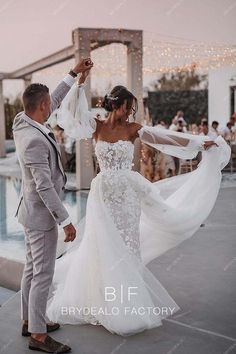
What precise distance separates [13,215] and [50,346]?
472 centimetres

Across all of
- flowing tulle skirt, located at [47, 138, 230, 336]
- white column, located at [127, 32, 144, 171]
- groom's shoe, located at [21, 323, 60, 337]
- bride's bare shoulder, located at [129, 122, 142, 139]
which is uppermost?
white column, located at [127, 32, 144, 171]

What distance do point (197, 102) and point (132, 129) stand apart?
2414 cm

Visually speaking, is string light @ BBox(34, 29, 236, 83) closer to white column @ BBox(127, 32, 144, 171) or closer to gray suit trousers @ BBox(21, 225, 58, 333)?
white column @ BBox(127, 32, 144, 171)

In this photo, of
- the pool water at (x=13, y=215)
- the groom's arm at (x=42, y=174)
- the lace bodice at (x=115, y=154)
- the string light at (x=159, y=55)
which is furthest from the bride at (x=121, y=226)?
the string light at (x=159, y=55)

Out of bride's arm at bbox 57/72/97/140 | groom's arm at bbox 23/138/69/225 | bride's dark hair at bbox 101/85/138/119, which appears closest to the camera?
groom's arm at bbox 23/138/69/225

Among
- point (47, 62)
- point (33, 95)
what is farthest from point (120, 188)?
point (47, 62)

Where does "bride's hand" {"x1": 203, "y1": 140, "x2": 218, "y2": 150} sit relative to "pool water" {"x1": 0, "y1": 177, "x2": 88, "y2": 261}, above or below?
A: above

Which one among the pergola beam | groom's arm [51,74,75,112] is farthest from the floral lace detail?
the pergola beam

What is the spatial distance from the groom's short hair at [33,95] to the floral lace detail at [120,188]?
0.68 meters

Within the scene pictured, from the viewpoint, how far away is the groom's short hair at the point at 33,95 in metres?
2.66

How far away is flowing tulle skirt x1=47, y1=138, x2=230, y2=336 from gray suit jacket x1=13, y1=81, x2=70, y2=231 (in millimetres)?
505

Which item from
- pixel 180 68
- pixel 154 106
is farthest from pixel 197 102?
pixel 180 68

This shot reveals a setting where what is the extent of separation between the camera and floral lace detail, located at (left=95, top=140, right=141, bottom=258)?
10.6 feet

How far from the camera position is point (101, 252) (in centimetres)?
311
